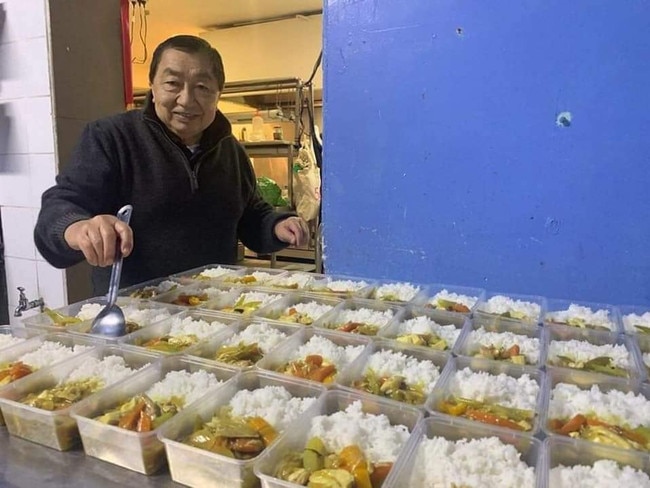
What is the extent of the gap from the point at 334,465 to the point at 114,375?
482 millimetres

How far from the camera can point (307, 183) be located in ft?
13.4

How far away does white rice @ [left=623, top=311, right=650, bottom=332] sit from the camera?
3.92 ft

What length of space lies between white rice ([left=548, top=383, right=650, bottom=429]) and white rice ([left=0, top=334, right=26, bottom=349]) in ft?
3.65

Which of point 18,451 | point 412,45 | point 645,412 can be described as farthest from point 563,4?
point 18,451

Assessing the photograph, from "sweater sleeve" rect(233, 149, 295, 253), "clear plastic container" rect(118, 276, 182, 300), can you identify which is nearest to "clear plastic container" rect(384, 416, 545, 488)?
"clear plastic container" rect(118, 276, 182, 300)

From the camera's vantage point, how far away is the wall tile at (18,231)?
2703mm

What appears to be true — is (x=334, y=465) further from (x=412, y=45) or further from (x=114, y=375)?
(x=412, y=45)

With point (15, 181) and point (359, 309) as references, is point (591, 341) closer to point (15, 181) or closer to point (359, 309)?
point (359, 309)

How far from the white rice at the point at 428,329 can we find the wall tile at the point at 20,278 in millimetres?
2362

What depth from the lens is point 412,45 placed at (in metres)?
1.60

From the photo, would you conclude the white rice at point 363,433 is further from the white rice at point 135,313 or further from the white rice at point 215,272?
the white rice at point 215,272

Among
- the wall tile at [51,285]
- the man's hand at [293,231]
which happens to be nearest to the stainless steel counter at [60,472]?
the man's hand at [293,231]

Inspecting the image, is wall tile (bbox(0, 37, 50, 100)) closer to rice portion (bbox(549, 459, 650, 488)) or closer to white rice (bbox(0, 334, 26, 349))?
white rice (bbox(0, 334, 26, 349))

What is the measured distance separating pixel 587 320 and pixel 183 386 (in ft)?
3.26
